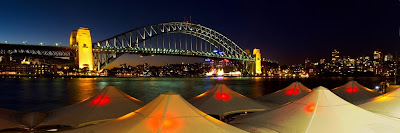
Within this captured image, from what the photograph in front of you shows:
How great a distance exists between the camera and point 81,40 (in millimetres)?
73312

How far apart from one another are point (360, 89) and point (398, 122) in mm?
10175

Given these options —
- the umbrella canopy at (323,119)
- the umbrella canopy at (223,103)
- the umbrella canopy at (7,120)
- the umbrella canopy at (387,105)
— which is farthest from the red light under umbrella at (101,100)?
the umbrella canopy at (387,105)

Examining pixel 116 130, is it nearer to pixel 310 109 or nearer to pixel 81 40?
pixel 310 109

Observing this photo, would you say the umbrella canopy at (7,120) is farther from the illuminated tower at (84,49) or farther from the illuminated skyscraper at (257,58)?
the illuminated skyscraper at (257,58)

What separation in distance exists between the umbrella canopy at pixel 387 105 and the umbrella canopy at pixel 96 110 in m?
6.68

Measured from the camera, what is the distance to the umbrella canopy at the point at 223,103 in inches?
414

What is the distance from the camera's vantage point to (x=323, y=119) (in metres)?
5.75

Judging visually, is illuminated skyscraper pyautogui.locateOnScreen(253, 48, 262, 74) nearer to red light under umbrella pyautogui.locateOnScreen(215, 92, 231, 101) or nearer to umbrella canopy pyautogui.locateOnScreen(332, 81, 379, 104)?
umbrella canopy pyautogui.locateOnScreen(332, 81, 379, 104)

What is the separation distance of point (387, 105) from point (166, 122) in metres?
6.78

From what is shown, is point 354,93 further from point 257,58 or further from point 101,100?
point 257,58

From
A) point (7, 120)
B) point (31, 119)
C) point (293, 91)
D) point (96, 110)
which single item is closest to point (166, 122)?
point (96, 110)

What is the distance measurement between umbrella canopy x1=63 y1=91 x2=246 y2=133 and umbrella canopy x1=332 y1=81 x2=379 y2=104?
39.2 ft

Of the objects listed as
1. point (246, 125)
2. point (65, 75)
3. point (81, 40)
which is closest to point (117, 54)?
point (81, 40)

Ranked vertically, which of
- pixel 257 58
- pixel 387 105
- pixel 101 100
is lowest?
pixel 387 105
